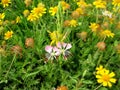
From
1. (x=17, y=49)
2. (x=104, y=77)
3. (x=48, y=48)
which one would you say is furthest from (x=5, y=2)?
(x=104, y=77)

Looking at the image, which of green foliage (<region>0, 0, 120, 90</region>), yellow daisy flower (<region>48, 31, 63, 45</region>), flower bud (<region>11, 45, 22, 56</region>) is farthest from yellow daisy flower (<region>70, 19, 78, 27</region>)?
flower bud (<region>11, 45, 22, 56</region>)

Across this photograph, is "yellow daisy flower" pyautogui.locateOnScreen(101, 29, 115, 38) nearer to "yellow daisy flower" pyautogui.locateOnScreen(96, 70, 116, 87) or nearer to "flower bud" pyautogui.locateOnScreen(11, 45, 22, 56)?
"yellow daisy flower" pyautogui.locateOnScreen(96, 70, 116, 87)

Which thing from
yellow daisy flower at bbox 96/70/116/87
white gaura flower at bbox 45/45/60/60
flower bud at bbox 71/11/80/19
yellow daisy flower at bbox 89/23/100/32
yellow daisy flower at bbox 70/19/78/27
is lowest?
yellow daisy flower at bbox 96/70/116/87

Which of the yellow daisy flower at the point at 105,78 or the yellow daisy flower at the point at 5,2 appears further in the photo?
the yellow daisy flower at the point at 5,2

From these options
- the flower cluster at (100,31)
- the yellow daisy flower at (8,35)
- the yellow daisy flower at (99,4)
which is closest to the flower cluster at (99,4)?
the yellow daisy flower at (99,4)

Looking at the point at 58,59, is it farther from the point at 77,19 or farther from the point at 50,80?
the point at 77,19

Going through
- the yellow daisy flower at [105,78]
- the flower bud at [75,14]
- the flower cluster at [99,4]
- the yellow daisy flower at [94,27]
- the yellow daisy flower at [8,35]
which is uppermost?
the flower cluster at [99,4]

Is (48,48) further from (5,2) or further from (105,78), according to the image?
(5,2)

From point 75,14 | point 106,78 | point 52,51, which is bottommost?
point 106,78

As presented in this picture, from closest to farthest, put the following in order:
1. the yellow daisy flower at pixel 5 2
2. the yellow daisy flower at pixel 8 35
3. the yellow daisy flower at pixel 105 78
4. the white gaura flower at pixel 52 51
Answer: the yellow daisy flower at pixel 105 78 < the white gaura flower at pixel 52 51 < the yellow daisy flower at pixel 8 35 < the yellow daisy flower at pixel 5 2

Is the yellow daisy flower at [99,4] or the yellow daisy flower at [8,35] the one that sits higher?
the yellow daisy flower at [99,4]

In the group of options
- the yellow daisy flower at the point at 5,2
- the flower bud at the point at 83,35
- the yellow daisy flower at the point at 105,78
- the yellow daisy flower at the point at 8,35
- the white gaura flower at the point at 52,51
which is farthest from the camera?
the yellow daisy flower at the point at 5,2

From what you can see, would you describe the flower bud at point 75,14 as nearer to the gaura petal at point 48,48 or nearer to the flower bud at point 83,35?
the flower bud at point 83,35

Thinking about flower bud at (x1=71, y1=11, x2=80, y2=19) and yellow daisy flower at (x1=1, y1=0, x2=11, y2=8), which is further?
yellow daisy flower at (x1=1, y1=0, x2=11, y2=8)
